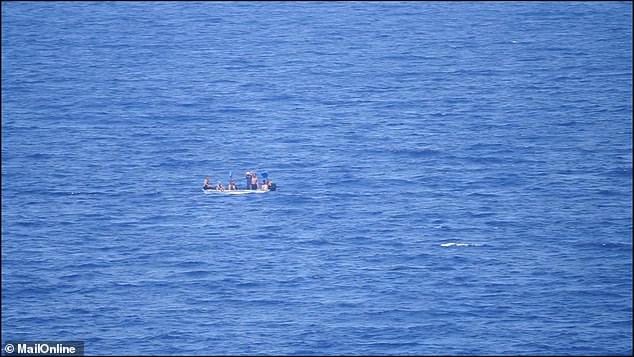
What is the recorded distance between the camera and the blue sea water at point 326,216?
8700 cm

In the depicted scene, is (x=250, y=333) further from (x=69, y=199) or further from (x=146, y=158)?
(x=146, y=158)

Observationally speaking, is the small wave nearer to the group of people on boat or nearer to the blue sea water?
the blue sea water

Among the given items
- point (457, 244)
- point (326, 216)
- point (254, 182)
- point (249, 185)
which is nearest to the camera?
point (457, 244)

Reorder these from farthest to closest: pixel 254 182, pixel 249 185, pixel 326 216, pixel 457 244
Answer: pixel 249 185 → pixel 254 182 → pixel 326 216 → pixel 457 244

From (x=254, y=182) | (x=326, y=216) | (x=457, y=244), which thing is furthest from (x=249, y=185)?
(x=457, y=244)

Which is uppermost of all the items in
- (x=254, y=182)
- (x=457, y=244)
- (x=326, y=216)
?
(x=457, y=244)

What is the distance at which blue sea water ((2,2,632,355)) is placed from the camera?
87.0m

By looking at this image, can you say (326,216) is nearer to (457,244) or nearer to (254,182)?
(254,182)

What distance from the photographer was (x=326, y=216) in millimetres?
114438

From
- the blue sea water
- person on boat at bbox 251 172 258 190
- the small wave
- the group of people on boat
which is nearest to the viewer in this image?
the blue sea water

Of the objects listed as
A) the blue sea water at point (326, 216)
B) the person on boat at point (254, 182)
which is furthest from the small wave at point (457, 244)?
the person on boat at point (254, 182)

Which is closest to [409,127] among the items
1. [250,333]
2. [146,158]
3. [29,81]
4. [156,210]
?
[146,158]

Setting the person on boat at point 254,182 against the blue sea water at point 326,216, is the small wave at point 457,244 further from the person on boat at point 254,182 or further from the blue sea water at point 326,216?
the person on boat at point 254,182

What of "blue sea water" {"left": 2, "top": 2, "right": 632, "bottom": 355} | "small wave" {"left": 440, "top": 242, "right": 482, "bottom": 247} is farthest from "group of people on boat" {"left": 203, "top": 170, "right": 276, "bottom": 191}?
"small wave" {"left": 440, "top": 242, "right": 482, "bottom": 247}
